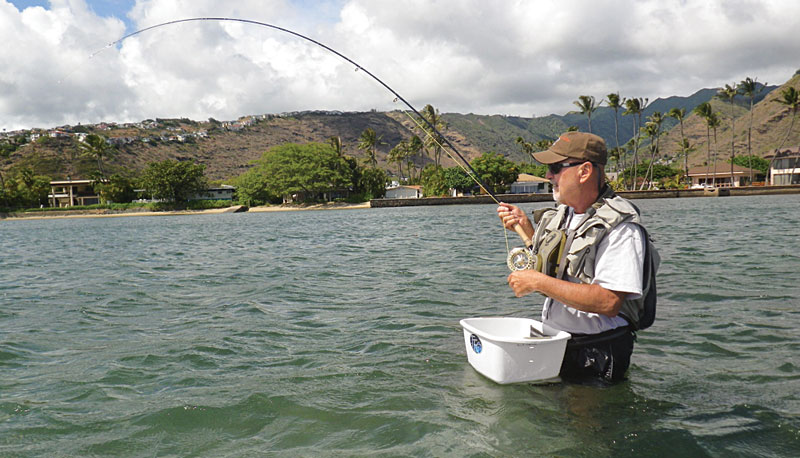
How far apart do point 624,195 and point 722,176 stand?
109 feet

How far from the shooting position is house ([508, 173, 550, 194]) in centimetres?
9044

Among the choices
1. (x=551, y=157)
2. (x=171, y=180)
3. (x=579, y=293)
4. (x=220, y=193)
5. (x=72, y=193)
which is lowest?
(x=579, y=293)

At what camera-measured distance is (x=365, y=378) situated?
16.8ft

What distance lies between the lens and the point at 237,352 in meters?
6.13

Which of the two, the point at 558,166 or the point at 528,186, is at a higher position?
the point at 528,186

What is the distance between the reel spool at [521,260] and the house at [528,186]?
287ft

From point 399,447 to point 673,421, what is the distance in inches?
78.2

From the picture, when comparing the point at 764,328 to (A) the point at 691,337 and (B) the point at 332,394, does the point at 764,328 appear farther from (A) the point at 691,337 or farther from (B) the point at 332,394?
(B) the point at 332,394

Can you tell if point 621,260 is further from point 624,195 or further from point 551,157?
point 624,195

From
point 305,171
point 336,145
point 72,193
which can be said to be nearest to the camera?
point 305,171

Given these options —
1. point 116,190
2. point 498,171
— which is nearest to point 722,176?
point 498,171

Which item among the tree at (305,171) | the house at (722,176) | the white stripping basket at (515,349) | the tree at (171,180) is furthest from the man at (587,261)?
the house at (722,176)

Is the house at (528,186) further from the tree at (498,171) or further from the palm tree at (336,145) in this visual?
the palm tree at (336,145)

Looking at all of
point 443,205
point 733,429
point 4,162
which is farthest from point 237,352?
point 4,162
